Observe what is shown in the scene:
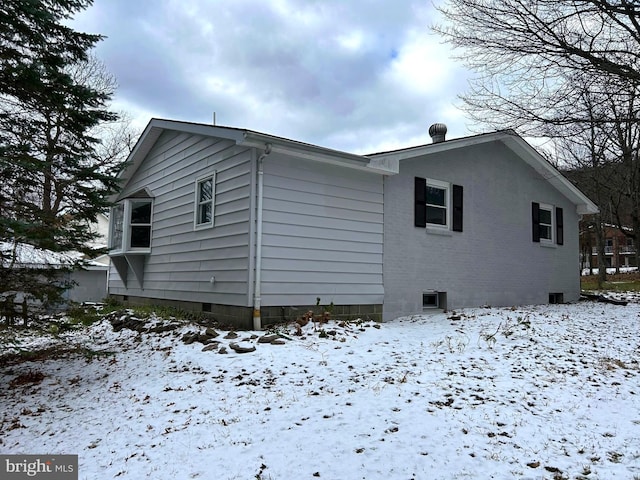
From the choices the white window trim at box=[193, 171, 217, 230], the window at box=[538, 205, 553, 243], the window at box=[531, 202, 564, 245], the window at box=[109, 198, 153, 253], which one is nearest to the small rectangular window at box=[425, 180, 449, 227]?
the window at box=[531, 202, 564, 245]

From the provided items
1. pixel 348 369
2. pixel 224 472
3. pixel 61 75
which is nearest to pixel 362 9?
pixel 61 75

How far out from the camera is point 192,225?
377 inches

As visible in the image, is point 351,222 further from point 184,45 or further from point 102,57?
point 102,57

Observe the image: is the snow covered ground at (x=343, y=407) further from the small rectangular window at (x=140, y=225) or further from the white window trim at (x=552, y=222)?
the white window trim at (x=552, y=222)

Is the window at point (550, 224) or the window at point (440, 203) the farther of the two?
the window at point (550, 224)

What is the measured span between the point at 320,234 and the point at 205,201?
8.77ft

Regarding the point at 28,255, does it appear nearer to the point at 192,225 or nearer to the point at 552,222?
the point at 192,225

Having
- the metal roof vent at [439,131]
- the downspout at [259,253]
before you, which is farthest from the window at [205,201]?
the metal roof vent at [439,131]

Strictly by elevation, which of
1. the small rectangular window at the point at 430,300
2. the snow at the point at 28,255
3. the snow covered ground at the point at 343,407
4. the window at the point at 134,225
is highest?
the window at the point at 134,225

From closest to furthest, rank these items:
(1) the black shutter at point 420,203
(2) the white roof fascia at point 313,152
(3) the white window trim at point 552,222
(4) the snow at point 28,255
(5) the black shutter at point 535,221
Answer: (4) the snow at point 28,255 → (2) the white roof fascia at point 313,152 → (1) the black shutter at point 420,203 → (5) the black shutter at point 535,221 → (3) the white window trim at point 552,222

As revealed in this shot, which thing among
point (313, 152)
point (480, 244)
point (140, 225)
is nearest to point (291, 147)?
point (313, 152)

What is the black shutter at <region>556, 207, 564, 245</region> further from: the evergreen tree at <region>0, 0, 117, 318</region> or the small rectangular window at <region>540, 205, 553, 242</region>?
the evergreen tree at <region>0, 0, 117, 318</region>

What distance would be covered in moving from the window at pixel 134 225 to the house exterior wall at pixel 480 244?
6366 mm

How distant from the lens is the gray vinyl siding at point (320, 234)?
7699 mm
